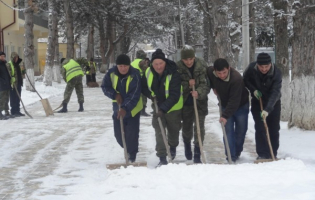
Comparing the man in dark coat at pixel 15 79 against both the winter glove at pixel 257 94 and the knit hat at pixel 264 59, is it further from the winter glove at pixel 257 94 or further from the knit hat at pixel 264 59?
the knit hat at pixel 264 59

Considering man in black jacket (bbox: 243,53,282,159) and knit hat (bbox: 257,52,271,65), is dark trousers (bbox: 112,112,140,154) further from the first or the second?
knit hat (bbox: 257,52,271,65)

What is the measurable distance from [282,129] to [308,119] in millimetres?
793

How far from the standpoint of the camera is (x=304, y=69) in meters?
10.4

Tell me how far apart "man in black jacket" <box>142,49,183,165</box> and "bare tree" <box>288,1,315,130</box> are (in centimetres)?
327

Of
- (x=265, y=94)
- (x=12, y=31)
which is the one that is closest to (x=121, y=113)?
(x=265, y=94)

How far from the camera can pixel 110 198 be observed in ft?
19.8

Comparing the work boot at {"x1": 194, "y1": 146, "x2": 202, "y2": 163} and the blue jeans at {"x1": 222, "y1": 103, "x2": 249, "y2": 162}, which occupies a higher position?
the blue jeans at {"x1": 222, "y1": 103, "x2": 249, "y2": 162}

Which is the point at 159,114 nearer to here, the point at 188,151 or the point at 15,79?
the point at 188,151

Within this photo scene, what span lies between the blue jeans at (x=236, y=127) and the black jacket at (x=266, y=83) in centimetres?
24

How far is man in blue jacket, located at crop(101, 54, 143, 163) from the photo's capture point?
25.2ft

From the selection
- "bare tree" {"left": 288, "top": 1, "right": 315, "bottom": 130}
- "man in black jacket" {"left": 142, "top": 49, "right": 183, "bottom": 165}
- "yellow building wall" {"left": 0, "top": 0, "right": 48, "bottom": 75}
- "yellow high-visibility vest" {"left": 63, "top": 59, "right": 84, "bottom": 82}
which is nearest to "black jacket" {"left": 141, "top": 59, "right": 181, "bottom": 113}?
"man in black jacket" {"left": 142, "top": 49, "right": 183, "bottom": 165}

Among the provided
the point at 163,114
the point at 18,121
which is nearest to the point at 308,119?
the point at 163,114

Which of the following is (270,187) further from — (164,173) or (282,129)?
(282,129)

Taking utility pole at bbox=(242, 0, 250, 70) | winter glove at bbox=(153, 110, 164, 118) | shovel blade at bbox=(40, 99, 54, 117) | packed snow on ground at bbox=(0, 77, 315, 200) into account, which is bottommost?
packed snow on ground at bbox=(0, 77, 315, 200)
